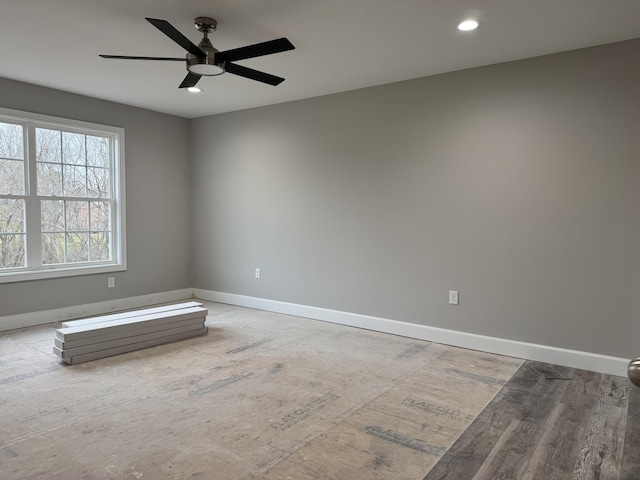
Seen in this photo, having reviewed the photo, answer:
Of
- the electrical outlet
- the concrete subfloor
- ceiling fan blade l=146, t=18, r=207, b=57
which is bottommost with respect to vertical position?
the concrete subfloor

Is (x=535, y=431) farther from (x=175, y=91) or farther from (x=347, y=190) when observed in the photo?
(x=175, y=91)

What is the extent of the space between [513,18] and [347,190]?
2335 mm

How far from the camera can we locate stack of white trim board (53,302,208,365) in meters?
3.54

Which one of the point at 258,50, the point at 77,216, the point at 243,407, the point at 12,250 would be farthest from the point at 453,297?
the point at 12,250

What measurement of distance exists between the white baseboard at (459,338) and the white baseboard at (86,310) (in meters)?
1.05

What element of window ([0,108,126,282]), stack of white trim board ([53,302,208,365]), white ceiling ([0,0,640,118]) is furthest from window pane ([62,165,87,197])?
stack of white trim board ([53,302,208,365])

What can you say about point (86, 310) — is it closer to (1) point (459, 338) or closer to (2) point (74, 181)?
(2) point (74, 181)

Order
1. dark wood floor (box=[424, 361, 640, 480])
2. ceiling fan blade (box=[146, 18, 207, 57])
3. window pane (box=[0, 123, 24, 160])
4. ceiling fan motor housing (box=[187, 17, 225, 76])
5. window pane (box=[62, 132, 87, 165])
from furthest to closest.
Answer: window pane (box=[62, 132, 87, 165]) → window pane (box=[0, 123, 24, 160]) → ceiling fan motor housing (box=[187, 17, 225, 76]) → ceiling fan blade (box=[146, 18, 207, 57]) → dark wood floor (box=[424, 361, 640, 480])

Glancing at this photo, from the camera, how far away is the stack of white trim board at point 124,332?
3541mm

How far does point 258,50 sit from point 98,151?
11.3 feet

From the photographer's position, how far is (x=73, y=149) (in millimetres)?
5066

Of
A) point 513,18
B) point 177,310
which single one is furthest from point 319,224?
point 513,18

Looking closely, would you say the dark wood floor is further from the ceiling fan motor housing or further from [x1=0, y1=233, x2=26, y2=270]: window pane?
[x1=0, y1=233, x2=26, y2=270]: window pane

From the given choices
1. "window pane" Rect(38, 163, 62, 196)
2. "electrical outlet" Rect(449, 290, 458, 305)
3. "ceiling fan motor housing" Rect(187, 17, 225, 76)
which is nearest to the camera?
"ceiling fan motor housing" Rect(187, 17, 225, 76)
